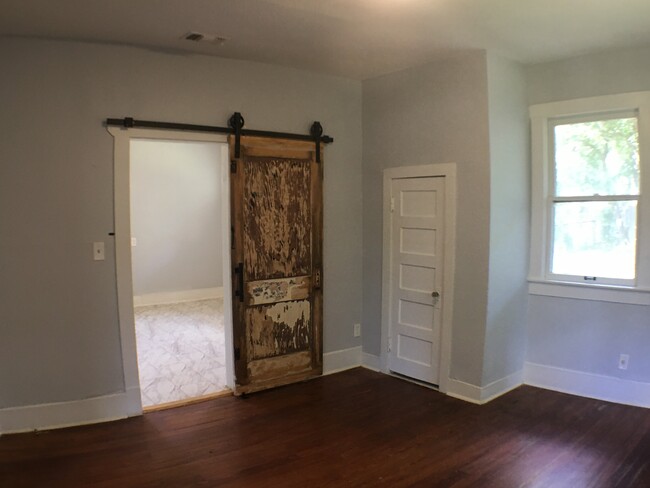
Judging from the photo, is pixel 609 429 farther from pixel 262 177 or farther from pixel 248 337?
pixel 262 177

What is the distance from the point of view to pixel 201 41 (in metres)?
3.22

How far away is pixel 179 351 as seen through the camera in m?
4.94

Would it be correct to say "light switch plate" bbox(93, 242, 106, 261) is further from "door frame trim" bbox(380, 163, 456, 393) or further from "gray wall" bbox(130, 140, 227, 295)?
"gray wall" bbox(130, 140, 227, 295)

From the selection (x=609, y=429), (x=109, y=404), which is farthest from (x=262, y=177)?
(x=609, y=429)

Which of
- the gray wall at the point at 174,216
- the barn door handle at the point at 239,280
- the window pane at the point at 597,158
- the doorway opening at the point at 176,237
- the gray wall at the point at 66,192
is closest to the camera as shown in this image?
the gray wall at the point at 66,192

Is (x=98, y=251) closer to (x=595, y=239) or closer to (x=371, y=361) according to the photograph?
(x=371, y=361)

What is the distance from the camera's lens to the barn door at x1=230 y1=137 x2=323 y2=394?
3750mm

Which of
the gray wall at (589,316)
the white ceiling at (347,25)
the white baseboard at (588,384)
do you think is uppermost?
the white ceiling at (347,25)

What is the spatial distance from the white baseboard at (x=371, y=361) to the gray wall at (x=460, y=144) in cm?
84

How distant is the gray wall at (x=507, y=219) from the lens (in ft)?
11.6

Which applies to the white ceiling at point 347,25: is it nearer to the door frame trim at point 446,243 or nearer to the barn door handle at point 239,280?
the door frame trim at point 446,243

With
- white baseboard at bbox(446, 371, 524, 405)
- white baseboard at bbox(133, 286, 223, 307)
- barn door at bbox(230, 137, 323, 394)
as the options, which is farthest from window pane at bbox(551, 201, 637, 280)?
white baseboard at bbox(133, 286, 223, 307)

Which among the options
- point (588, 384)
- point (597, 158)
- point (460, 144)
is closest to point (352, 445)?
point (588, 384)

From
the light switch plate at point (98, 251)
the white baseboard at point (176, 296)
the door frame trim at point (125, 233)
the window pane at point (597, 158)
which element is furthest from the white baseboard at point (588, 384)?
the white baseboard at point (176, 296)
